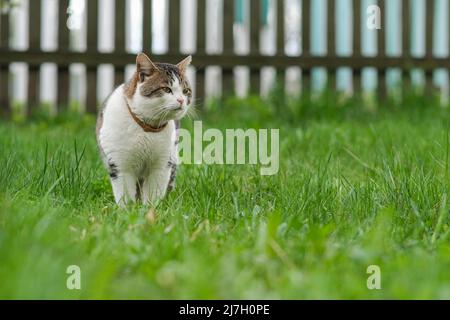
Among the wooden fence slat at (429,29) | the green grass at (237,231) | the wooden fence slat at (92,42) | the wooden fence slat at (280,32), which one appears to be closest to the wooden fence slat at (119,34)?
the wooden fence slat at (92,42)

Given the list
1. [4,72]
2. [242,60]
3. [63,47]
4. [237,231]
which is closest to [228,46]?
[242,60]

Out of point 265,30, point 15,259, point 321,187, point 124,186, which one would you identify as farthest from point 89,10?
point 15,259

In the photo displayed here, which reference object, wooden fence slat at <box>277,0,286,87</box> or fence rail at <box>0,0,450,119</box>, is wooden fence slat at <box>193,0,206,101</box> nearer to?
fence rail at <box>0,0,450,119</box>

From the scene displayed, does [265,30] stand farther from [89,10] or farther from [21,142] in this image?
[21,142]

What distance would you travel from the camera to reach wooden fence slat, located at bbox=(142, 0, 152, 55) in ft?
18.4

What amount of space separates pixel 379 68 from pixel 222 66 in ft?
4.69

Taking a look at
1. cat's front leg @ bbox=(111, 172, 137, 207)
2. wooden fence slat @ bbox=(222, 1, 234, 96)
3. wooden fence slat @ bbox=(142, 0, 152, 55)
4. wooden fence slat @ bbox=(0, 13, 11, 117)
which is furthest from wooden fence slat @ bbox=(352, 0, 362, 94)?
cat's front leg @ bbox=(111, 172, 137, 207)

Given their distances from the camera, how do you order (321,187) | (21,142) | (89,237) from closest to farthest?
(89,237) → (321,187) → (21,142)

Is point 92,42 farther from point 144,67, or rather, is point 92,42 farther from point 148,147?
point 148,147

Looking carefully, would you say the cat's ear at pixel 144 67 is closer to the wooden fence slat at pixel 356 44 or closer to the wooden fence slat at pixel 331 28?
the wooden fence slat at pixel 331 28

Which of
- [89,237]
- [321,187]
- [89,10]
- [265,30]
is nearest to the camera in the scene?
[89,237]

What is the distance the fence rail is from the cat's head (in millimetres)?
2913

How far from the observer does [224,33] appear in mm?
5781
